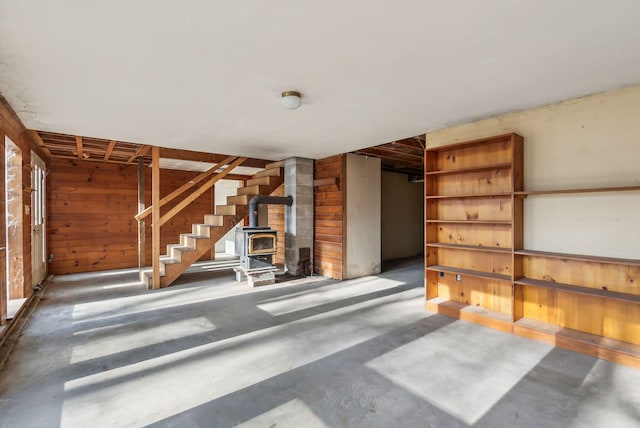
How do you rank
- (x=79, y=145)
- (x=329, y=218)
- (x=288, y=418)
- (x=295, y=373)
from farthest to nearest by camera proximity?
(x=329, y=218), (x=79, y=145), (x=295, y=373), (x=288, y=418)

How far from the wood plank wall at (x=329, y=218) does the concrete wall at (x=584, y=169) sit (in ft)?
9.35

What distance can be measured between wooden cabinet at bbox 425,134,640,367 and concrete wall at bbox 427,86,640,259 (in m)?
0.13

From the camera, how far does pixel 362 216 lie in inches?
232

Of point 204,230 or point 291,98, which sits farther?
point 204,230

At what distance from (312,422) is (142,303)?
331 centimetres

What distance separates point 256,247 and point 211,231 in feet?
3.06

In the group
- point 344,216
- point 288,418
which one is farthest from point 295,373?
point 344,216

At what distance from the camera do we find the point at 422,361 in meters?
2.51

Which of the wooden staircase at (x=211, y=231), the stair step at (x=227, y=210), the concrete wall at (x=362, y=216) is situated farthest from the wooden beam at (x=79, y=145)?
the concrete wall at (x=362, y=216)

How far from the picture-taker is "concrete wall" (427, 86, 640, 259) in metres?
2.65

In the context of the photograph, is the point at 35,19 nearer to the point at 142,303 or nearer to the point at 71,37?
the point at 71,37

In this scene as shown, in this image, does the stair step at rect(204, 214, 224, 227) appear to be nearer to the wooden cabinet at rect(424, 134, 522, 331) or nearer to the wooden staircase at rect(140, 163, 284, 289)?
the wooden staircase at rect(140, 163, 284, 289)

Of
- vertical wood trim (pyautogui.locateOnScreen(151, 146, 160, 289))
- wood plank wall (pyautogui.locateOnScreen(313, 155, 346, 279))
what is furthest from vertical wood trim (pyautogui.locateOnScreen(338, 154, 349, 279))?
vertical wood trim (pyautogui.locateOnScreen(151, 146, 160, 289))

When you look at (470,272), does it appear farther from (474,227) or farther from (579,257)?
(579,257)
